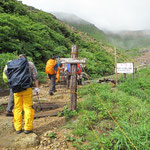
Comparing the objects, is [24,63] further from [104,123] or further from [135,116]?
[135,116]

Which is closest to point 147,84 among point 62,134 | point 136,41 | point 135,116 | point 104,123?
point 135,116

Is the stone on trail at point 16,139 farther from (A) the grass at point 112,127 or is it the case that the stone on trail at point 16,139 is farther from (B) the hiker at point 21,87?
(A) the grass at point 112,127

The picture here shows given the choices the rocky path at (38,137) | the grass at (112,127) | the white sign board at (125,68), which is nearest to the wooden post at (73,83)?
the grass at (112,127)

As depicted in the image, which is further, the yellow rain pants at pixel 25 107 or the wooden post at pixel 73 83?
the wooden post at pixel 73 83

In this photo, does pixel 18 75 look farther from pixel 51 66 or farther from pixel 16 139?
pixel 51 66

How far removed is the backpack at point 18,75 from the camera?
2618mm

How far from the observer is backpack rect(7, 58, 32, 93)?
8.59 feet

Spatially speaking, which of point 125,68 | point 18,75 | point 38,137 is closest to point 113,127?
point 38,137

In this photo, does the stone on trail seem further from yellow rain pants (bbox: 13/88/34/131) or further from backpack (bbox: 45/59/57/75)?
backpack (bbox: 45/59/57/75)

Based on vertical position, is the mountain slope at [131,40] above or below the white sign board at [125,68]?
above

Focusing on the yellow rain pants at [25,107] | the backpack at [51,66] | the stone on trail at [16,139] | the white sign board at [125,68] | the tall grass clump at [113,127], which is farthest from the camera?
the white sign board at [125,68]

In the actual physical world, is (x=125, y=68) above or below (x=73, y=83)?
above

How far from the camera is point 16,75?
2633 millimetres

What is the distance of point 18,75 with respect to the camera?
2.63m
